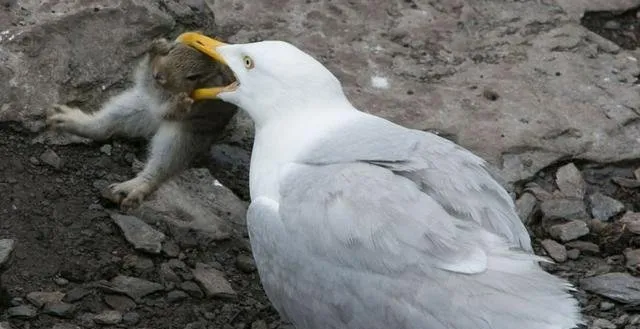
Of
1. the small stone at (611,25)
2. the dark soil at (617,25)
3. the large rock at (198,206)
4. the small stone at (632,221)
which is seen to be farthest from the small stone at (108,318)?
the small stone at (611,25)

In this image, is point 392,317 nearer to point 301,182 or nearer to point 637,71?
point 301,182

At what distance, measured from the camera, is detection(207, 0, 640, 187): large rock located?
267 inches

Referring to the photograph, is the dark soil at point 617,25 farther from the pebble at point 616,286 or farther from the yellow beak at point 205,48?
the yellow beak at point 205,48

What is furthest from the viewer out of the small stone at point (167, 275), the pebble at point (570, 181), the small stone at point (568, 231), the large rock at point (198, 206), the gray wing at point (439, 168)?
the pebble at point (570, 181)

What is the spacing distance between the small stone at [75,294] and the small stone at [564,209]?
2.12 metres

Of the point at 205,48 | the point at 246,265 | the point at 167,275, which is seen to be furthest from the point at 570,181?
the point at 167,275

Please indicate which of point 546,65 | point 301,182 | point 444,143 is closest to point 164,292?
point 301,182

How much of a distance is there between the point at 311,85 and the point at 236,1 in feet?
5.82

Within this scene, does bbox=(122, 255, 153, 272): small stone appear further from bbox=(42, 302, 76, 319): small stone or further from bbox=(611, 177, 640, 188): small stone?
bbox=(611, 177, 640, 188): small stone

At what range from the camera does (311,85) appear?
565 cm

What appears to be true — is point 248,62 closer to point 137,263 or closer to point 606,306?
point 137,263

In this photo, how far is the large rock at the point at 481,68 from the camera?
677 cm

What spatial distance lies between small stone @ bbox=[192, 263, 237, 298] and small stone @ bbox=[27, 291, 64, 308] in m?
0.59

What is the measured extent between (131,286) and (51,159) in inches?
31.8
